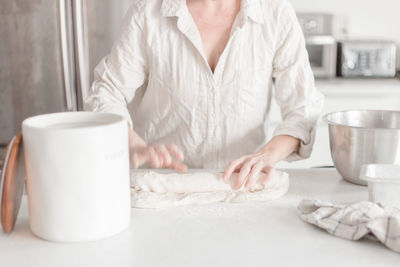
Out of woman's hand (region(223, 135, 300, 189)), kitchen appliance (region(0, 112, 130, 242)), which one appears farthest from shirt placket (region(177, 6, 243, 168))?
kitchen appliance (region(0, 112, 130, 242))

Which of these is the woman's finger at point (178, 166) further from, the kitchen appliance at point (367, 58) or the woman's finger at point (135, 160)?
the kitchen appliance at point (367, 58)

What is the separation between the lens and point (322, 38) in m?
2.54

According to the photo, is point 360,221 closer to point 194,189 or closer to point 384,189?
point 384,189

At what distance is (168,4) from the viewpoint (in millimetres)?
1312

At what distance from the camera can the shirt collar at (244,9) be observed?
1.30 m

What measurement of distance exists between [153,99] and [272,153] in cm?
41

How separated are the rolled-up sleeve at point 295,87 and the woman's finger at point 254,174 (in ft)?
0.71

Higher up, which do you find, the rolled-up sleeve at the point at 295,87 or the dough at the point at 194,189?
the rolled-up sleeve at the point at 295,87

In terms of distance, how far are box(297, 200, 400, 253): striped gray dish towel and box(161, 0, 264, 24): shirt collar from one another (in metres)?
0.61

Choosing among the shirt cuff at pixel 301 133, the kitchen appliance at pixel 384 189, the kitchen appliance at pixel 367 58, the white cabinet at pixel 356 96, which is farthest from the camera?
the kitchen appliance at pixel 367 58

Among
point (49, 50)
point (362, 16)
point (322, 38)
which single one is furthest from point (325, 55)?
point (49, 50)

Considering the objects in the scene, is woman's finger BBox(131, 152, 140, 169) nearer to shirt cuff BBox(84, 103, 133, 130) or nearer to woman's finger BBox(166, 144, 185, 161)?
woman's finger BBox(166, 144, 185, 161)

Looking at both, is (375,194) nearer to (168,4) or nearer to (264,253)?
(264,253)

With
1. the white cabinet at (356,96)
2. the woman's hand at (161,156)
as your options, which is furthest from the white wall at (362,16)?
the woman's hand at (161,156)
